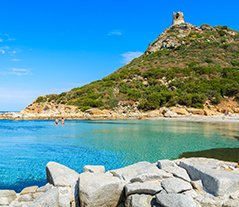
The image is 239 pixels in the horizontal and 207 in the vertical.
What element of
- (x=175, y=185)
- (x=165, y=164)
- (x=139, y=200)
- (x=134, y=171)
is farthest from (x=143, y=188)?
(x=165, y=164)

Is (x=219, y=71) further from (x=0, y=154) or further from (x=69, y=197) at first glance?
(x=69, y=197)

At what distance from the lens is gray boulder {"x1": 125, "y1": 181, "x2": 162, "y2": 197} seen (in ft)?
20.2

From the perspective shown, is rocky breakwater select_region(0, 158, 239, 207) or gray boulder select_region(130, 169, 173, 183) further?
gray boulder select_region(130, 169, 173, 183)

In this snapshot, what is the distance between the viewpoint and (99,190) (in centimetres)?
603

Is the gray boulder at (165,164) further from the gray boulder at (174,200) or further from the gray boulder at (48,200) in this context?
the gray boulder at (48,200)

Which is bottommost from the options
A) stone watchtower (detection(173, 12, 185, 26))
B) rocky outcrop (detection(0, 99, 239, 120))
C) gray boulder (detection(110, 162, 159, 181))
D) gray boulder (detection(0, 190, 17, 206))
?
gray boulder (detection(0, 190, 17, 206))

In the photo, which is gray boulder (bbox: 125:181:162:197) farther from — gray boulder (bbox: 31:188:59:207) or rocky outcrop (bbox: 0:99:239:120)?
rocky outcrop (bbox: 0:99:239:120)

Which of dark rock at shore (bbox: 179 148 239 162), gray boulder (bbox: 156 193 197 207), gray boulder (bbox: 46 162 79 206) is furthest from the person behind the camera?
dark rock at shore (bbox: 179 148 239 162)

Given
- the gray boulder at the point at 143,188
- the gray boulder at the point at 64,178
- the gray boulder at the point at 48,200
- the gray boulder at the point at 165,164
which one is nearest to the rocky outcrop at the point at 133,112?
the gray boulder at the point at 165,164

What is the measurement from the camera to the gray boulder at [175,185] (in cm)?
606

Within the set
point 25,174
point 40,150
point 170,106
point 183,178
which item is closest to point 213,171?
point 183,178

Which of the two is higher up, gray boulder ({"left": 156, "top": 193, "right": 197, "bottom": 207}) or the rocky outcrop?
the rocky outcrop

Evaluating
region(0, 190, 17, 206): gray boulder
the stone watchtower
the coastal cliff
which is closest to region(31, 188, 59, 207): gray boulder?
region(0, 190, 17, 206): gray boulder

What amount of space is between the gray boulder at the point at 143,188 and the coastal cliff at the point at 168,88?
41391 millimetres
